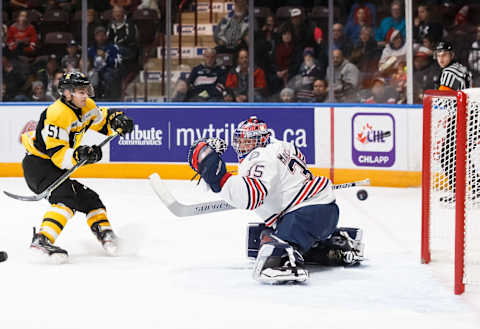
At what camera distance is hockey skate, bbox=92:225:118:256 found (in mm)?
4617

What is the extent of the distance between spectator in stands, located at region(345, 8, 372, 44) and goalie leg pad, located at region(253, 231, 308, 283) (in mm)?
4641

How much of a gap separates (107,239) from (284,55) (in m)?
4.14

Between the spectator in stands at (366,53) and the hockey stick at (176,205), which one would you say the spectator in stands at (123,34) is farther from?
the hockey stick at (176,205)

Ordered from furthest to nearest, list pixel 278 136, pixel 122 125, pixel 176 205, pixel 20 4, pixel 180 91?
pixel 20 4, pixel 180 91, pixel 278 136, pixel 122 125, pixel 176 205

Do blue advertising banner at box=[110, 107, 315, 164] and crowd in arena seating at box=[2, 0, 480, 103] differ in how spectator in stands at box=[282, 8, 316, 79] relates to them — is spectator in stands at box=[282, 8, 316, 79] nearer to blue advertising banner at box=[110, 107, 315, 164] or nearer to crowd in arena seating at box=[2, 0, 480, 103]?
crowd in arena seating at box=[2, 0, 480, 103]

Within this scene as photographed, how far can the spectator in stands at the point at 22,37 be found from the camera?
28.7ft

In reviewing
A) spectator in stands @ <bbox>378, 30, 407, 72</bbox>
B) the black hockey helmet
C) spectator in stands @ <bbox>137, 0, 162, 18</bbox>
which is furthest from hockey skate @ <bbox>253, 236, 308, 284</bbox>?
spectator in stands @ <bbox>137, 0, 162, 18</bbox>

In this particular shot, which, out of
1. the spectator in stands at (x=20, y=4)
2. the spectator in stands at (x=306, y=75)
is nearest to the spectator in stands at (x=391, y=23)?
the spectator in stands at (x=306, y=75)

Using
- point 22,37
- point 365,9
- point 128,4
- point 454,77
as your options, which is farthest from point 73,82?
point 22,37

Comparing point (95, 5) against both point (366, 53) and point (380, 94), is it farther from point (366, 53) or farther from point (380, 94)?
point (380, 94)

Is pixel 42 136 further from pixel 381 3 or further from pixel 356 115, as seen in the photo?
pixel 381 3

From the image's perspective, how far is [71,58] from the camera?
8.59 meters

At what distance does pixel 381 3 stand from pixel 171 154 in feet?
8.01

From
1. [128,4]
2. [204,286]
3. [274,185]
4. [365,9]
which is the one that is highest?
[128,4]
